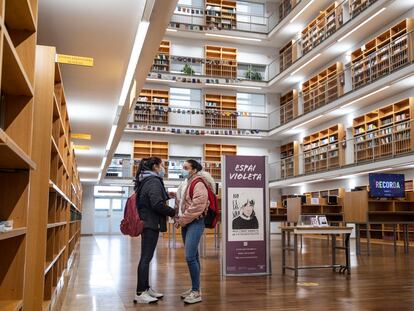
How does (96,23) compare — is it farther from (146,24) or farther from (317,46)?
(317,46)

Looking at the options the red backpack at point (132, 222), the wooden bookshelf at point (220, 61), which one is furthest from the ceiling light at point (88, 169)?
the red backpack at point (132, 222)

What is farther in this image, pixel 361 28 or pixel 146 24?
pixel 361 28

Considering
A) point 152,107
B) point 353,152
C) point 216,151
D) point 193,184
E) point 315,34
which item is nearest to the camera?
point 193,184

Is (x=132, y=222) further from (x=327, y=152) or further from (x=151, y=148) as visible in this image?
(x=151, y=148)

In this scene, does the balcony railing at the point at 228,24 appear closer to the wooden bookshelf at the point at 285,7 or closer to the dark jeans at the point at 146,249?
the wooden bookshelf at the point at 285,7

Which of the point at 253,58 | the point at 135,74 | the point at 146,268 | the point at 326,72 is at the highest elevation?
the point at 253,58

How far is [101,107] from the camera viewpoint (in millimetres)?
8602

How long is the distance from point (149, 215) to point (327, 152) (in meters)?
13.4

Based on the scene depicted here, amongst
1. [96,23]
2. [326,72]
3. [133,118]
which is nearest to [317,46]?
[326,72]

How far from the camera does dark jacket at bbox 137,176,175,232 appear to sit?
4000 millimetres

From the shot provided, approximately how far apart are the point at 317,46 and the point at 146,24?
1428cm

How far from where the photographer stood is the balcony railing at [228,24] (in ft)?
69.9

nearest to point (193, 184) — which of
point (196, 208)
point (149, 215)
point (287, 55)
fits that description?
point (196, 208)

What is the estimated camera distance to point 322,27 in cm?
1883
